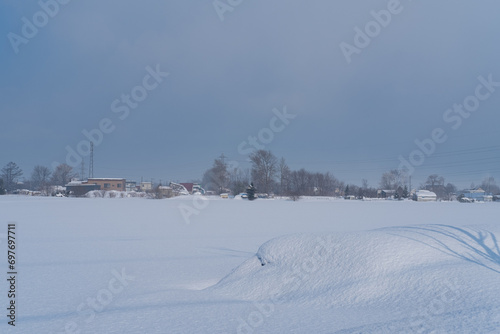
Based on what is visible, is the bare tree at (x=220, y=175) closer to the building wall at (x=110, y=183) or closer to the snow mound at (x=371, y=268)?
the building wall at (x=110, y=183)

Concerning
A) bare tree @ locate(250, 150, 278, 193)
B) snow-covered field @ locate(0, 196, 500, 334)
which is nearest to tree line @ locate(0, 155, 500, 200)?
bare tree @ locate(250, 150, 278, 193)

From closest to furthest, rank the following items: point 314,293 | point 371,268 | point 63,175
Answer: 1. point 371,268
2. point 314,293
3. point 63,175

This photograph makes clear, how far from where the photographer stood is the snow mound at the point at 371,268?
5.80 meters

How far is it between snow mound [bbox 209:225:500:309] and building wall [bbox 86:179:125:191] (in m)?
110

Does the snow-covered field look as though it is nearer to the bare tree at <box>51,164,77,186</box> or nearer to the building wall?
the building wall

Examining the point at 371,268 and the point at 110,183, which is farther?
the point at 110,183

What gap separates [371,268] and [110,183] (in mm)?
113407

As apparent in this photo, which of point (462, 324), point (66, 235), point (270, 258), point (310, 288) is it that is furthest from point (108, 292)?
point (66, 235)

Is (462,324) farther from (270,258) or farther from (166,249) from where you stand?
(166,249)

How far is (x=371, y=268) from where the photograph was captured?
645cm

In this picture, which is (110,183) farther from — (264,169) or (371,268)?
(371,268)

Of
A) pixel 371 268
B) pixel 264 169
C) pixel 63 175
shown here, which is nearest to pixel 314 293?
pixel 371 268

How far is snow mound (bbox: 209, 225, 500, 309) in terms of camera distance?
19.0 ft

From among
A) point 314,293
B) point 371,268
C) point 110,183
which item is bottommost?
point 314,293
